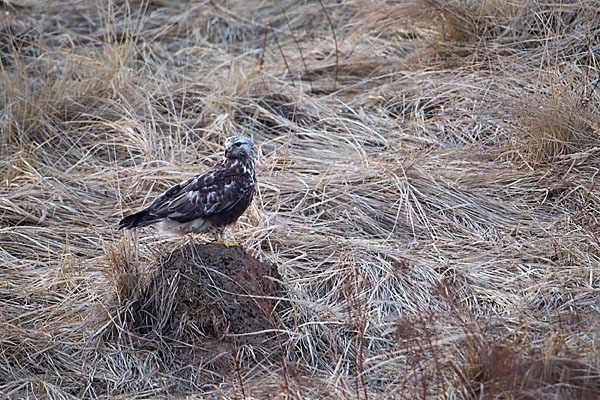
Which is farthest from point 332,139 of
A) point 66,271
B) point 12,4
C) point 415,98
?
point 12,4

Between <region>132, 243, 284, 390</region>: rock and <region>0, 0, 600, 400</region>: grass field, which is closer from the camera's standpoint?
<region>0, 0, 600, 400</region>: grass field

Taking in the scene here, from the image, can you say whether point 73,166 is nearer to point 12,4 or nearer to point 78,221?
point 78,221

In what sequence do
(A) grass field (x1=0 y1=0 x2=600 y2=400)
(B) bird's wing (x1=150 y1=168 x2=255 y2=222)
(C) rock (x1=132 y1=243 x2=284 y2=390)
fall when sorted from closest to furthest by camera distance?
(A) grass field (x1=0 y1=0 x2=600 y2=400) → (C) rock (x1=132 y1=243 x2=284 y2=390) → (B) bird's wing (x1=150 y1=168 x2=255 y2=222)

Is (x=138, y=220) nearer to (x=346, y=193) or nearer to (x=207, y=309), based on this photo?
(x=207, y=309)

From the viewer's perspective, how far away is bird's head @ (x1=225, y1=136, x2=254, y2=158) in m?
4.06

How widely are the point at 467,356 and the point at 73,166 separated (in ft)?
12.6

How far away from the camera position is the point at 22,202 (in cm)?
488

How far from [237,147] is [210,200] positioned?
0.44 metres

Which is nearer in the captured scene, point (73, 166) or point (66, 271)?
point (66, 271)

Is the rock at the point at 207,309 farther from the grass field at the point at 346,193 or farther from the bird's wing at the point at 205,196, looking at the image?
the bird's wing at the point at 205,196

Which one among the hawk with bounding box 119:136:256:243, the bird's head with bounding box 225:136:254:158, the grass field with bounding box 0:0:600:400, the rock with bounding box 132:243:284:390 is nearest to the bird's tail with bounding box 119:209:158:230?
the hawk with bounding box 119:136:256:243

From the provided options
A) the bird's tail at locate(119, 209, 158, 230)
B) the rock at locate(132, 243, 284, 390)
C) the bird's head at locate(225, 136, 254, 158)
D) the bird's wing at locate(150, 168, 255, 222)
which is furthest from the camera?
the bird's head at locate(225, 136, 254, 158)

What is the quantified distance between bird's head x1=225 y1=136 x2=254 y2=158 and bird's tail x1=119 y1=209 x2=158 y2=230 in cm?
67

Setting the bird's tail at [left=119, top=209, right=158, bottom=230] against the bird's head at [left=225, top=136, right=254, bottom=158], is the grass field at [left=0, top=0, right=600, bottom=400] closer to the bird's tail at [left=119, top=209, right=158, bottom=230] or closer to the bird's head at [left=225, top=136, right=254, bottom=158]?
the bird's tail at [left=119, top=209, right=158, bottom=230]
